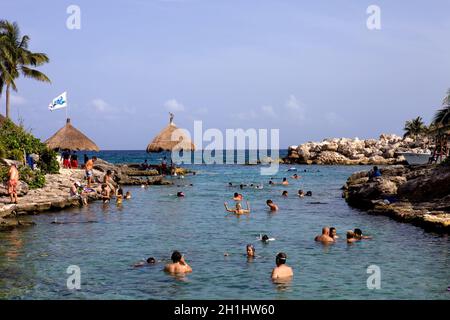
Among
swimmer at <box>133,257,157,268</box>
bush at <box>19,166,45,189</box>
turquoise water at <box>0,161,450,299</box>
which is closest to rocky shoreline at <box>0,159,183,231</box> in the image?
bush at <box>19,166,45,189</box>

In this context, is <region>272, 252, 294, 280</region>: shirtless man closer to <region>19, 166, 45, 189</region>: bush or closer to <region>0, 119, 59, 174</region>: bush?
<region>19, 166, 45, 189</region>: bush

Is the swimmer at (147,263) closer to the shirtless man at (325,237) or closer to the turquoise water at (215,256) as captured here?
the turquoise water at (215,256)

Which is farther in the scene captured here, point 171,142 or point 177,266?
point 171,142

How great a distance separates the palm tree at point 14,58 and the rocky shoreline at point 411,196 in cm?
3249

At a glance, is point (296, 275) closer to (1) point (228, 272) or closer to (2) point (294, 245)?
(1) point (228, 272)

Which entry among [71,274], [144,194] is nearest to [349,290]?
[71,274]

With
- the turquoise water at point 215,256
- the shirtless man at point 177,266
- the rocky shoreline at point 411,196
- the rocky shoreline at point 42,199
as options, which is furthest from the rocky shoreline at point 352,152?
the shirtless man at point 177,266

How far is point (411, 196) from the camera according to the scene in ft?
118

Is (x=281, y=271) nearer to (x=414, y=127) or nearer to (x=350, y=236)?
(x=350, y=236)

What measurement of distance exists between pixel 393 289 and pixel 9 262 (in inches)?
540

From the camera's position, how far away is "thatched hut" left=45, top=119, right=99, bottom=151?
58.5 m

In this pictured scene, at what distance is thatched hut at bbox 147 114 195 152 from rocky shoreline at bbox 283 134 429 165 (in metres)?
50.9

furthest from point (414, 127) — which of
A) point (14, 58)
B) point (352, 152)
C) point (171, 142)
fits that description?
point (14, 58)

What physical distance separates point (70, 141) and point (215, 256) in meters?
41.2
